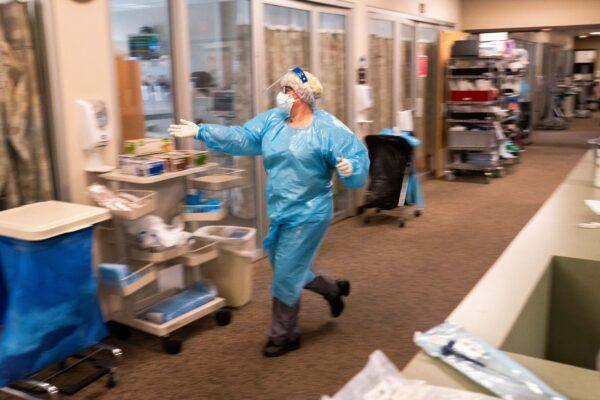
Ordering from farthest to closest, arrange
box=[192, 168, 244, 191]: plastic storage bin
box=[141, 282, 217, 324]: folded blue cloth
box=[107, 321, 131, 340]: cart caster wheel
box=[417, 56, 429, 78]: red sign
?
box=[417, 56, 429, 78]: red sign < box=[192, 168, 244, 191]: plastic storage bin < box=[107, 321, 131, 340]: cart caster wheel < box=[141, 282, 217, 324]: folded blue cloth

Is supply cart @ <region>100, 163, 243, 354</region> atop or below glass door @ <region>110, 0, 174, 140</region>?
below

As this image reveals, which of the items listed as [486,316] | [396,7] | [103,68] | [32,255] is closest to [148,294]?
[32,255]

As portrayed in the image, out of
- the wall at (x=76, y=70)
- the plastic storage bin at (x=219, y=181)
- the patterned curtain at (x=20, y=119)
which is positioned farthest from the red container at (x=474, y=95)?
the patterned curtain at (x=20, y=119)

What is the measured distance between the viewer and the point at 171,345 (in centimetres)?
303

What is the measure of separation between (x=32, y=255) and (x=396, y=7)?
5391mm

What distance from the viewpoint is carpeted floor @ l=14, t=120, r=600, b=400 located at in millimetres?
2768

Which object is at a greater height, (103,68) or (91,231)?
(103,68)

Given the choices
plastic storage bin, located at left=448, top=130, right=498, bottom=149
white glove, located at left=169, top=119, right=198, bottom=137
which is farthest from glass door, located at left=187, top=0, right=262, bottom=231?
plastic storage bin, located at left=448, top=130, right=498, bottom=149

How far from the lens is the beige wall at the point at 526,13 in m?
8.55

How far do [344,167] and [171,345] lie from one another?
1.33 meters

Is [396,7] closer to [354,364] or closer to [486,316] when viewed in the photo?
[354,364]

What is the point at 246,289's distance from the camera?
3.62 metres

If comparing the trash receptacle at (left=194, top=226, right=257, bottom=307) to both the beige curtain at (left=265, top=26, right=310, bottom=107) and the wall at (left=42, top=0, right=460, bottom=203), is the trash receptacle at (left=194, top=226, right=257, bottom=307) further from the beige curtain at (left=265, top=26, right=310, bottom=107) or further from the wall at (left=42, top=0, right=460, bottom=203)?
the beige curtain at (left=265, top=26, right=310, bottom=107)

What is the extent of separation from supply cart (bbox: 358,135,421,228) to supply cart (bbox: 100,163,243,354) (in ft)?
7.07
